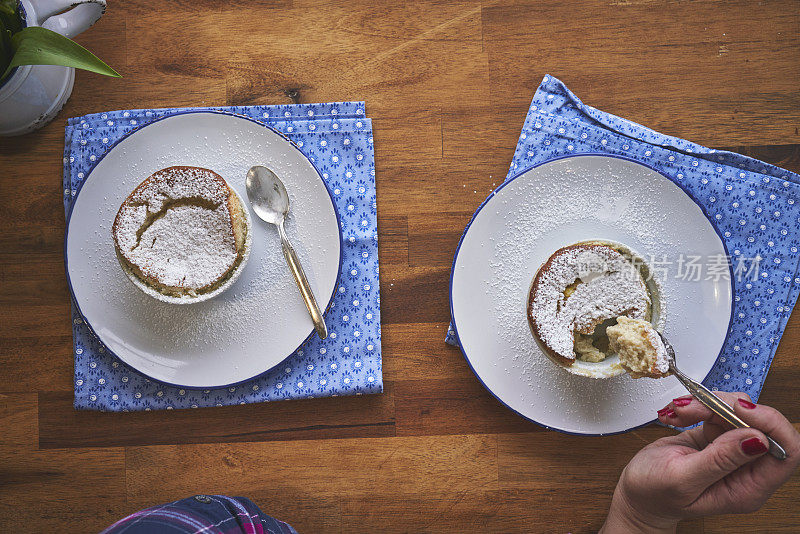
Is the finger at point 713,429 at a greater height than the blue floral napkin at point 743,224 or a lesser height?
lesser

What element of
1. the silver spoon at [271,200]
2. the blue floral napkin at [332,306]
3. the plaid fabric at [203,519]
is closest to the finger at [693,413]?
the blue floral napkin at [332,306]

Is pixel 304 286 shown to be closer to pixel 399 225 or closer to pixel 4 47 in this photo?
pixel 399 225

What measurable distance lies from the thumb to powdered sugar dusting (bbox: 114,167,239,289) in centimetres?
115

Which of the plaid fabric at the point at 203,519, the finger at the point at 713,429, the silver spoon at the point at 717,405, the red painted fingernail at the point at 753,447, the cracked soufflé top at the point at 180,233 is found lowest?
the plaid fabric at the point at 203,519

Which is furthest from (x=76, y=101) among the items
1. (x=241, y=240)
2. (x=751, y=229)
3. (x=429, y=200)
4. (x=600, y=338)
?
(x=751, y=229)

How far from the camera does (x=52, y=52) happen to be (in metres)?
1.25

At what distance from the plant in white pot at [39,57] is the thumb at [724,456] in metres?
1.52

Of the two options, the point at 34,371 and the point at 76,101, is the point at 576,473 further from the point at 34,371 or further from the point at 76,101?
the point at 76,101

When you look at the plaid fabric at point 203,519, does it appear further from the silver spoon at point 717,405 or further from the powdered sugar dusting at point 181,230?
the silver spoon at point 717,405

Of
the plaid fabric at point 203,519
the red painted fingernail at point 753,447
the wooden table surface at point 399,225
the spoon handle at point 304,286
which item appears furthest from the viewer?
the wooden table surface at point 399,225

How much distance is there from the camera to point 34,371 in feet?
5.21

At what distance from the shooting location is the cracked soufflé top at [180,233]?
139 centimetres

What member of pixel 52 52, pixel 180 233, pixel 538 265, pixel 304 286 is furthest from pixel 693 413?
pixel 52 52

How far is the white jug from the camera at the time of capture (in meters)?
1.32
